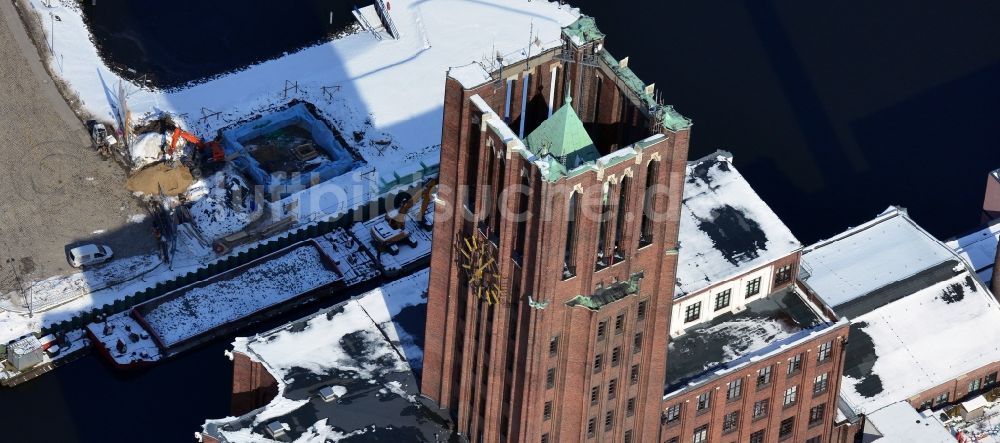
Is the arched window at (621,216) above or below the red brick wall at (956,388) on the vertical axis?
below

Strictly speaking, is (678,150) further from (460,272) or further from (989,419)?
(989,419)

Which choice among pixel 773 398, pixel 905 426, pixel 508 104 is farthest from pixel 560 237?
pixel 905 426

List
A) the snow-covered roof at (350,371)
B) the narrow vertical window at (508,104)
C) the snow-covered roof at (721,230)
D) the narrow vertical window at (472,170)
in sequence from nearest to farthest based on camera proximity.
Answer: the narrow vertical window at (472,170)
the narrow vertical window at (508,104)
the snow-covered roof at (350,371)
the snow-covered roof at (721,230)

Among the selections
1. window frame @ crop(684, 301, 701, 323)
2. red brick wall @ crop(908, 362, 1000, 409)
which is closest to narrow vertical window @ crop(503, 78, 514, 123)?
window frame @ crop(684, 301, 701, 323)

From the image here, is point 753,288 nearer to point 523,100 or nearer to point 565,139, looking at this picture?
point 523,100

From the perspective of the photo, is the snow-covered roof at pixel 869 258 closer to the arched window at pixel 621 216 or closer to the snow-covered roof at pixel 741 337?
the snow-covered roof at pixel 741 337

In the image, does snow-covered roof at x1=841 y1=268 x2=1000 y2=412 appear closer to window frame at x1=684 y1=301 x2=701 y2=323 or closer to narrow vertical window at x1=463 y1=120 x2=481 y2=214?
window frame at x1=684 y1=301 x2=701 y2=323

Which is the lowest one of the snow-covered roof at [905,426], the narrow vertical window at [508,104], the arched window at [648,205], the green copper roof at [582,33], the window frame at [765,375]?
the arched window at [648,205]

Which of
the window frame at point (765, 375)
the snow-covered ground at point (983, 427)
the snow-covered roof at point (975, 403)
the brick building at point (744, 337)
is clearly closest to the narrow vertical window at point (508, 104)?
the brick building at point (744, 337)

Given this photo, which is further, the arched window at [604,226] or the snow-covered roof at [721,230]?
the snow-covered roof at [721,230]
